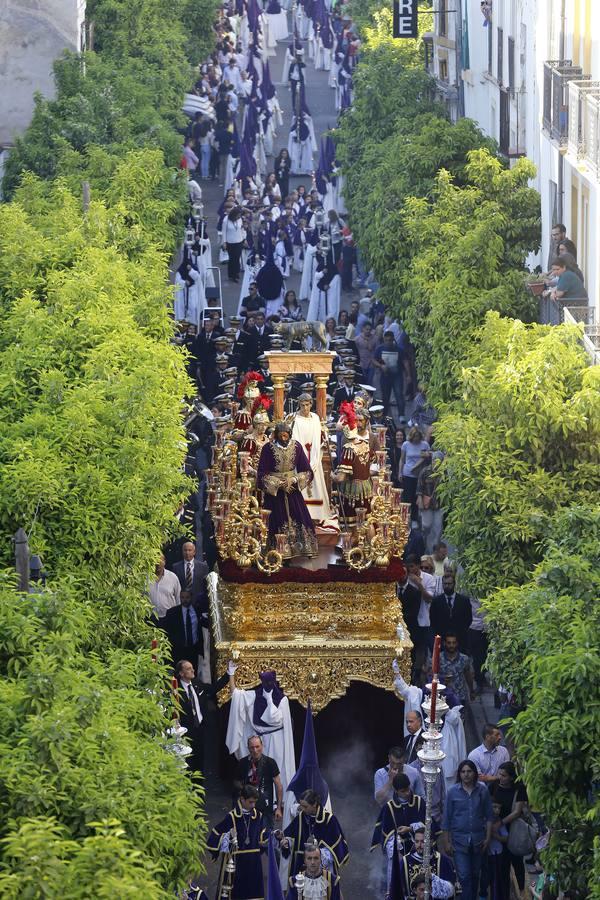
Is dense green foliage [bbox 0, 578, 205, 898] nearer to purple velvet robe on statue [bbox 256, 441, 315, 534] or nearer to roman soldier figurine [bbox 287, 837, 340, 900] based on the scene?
roman soldier figurine [bbox 287, 837, 340, 900]

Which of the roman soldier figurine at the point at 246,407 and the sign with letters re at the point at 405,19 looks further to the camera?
the sign with letters re at the point at 405,19

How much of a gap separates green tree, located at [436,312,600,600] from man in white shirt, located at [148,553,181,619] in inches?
158

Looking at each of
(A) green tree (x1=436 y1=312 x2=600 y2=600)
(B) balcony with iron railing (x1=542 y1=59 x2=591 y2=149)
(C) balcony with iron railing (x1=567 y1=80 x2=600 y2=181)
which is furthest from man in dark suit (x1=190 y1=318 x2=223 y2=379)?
(A) green tree (x1=436 y1=312 x2=600 y2=600)

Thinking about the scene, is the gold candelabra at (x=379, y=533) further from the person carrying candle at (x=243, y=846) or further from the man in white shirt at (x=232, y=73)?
the man in white shirt at (x=232, y=73)

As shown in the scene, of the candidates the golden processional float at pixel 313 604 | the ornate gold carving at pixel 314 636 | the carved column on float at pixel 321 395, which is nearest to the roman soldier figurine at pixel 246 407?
the carved column on float at pixel 321 395

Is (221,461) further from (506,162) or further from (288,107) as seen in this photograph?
(288,107)

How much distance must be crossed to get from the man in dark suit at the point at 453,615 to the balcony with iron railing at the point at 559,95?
7951 mm

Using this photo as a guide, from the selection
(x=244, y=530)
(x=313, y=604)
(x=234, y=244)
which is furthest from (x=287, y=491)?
(x=234, y=244)

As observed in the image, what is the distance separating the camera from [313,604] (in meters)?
25.6

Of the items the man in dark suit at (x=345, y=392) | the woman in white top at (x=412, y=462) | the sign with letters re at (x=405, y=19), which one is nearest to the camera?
the woman in white top at (x=412, y=462)

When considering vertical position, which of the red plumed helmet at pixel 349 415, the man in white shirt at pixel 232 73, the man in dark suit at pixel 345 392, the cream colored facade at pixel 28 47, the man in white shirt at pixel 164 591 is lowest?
the man in white shirt at pixel 164 591

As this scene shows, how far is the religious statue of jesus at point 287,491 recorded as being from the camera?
84.7 ft

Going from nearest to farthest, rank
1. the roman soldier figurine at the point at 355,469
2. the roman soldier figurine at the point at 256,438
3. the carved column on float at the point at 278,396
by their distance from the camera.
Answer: the roman soldier figurine at the point at 355,469 < the roman soldier figurine at the point at 256,438 < the carved column on float at the point at 278,396

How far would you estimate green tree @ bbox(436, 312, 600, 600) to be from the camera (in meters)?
23.6
